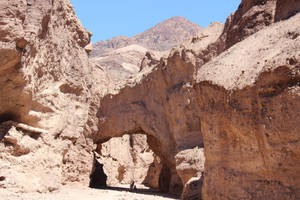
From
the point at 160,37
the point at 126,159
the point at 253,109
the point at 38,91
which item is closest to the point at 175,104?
the point at 38,91

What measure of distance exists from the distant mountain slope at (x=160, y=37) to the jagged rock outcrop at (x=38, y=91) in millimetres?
55266

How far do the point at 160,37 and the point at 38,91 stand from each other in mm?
69880

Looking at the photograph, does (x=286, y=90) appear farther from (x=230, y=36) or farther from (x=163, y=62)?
(x=163, y=62)

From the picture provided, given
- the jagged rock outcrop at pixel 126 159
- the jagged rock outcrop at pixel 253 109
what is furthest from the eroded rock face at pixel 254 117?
the jagged rock outcrop at pixel 126 159

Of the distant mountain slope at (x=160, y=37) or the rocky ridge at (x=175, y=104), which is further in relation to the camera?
the distant mountain slope at (x=160, y=37)

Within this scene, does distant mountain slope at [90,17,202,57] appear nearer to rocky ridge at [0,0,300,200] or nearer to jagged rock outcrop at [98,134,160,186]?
jagged rock outcrop at [98,134,160,186]

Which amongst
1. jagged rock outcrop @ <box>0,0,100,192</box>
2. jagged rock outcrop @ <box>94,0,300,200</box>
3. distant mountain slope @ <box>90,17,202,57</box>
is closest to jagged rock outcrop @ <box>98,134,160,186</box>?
jagged rock outcrop @ <box>0,0,100,192</box>

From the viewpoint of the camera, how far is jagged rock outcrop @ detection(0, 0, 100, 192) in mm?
6305

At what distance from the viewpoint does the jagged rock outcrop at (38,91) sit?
248 inches

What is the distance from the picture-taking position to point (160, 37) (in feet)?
250

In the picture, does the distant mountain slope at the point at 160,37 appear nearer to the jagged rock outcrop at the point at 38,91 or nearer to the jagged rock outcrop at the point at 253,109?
the jagged rock outcrop at the point at 38,91

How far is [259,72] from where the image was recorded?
383 cm

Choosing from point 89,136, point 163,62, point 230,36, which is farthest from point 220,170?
point 89,136

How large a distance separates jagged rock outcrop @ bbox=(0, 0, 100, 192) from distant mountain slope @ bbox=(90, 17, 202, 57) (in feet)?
181
